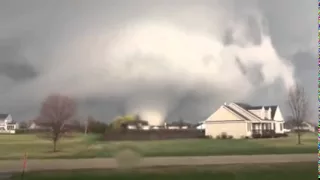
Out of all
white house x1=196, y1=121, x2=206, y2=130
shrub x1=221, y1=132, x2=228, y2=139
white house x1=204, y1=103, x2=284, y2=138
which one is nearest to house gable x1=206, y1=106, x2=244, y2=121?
white house x1=204, y1=103, x2=284, y2=138

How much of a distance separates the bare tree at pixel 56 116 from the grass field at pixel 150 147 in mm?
193

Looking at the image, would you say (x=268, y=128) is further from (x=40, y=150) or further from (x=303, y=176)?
(x=40, y=150)

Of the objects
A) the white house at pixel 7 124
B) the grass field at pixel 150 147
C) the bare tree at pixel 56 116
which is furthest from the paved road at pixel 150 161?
the white house at pixel 7 124

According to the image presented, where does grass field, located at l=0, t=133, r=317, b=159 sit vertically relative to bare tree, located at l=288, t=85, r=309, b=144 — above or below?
below

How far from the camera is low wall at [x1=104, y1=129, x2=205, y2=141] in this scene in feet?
21.3

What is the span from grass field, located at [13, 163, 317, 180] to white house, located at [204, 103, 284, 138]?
75 cm

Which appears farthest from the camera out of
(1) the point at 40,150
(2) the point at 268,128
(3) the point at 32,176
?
(2) the point at 268,128

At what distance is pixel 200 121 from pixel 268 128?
4.71 ft

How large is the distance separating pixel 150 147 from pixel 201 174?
116cm

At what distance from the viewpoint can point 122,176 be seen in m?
6.06

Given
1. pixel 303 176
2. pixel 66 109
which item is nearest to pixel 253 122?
pixel 303 176

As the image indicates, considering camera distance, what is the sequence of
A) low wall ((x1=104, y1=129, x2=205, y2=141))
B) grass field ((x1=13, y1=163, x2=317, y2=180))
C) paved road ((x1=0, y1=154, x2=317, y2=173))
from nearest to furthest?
grass field ((x1=13, y1=163, x2=317, y2=180))
paved road ((x1=0, y1=154, x2=317, y2=173))
low wall ((x1=104, y1=129, x2=205, y2=141))

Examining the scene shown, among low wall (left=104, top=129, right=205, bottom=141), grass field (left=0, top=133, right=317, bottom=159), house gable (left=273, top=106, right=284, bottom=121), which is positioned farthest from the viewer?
house gable (left=273, top=106, right=284, bottom=121)

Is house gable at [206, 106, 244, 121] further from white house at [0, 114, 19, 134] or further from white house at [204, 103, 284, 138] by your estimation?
white house at [0, 114, 19, 134]
